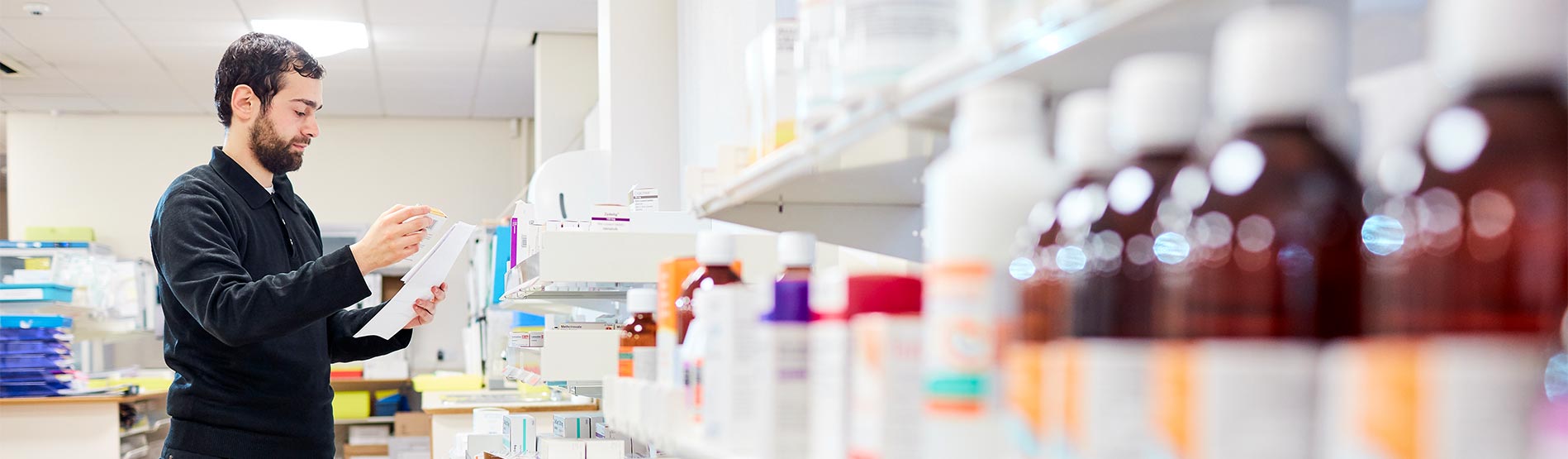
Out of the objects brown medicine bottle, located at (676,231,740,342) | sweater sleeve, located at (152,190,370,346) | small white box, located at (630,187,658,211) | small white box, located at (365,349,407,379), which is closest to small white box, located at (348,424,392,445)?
small white box, located at (365,349,407,379)

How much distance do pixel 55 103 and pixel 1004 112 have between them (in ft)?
29.7

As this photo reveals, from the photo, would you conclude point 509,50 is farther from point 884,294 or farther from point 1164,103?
point 1164,103

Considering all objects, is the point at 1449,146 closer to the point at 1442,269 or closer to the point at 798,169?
the point at 1442,269

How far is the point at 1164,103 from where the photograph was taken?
0.61 metres

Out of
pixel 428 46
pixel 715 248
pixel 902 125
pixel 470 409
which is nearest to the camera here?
pixel 902 125

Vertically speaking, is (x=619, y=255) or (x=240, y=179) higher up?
(x=240, y=179)

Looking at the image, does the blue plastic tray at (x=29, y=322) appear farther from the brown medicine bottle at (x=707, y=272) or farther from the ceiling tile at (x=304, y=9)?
the brown medicine bottle at (x=707, y=272)

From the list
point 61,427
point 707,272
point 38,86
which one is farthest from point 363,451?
point 707,272

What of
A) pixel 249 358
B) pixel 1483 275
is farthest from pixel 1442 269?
pixel 249 358

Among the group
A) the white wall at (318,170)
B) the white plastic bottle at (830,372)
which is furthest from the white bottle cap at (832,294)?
the white wall at (318,170)

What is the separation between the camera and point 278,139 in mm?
2793

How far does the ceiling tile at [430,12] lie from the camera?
5996mm

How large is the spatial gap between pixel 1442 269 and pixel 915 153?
0.60 m

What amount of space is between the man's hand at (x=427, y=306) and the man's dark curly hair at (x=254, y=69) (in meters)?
0.55
